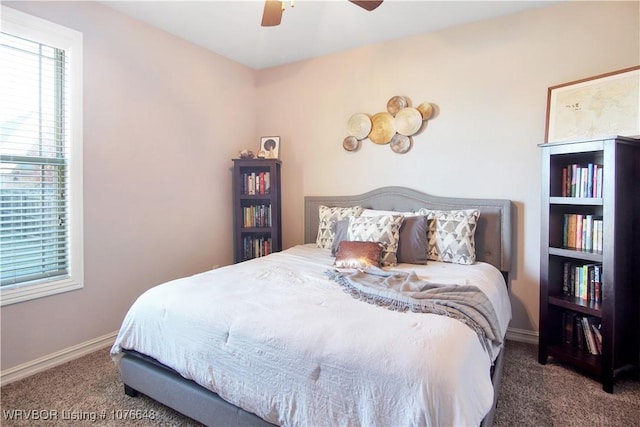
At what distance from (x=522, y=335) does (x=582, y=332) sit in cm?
49

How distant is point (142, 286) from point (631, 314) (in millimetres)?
→ 3632

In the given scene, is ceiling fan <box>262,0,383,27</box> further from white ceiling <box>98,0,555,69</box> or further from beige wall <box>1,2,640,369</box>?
beige wall <box>1,2,640,369</box>

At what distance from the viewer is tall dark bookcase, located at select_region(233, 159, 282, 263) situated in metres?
3.53

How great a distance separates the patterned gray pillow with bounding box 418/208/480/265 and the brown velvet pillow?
505mm

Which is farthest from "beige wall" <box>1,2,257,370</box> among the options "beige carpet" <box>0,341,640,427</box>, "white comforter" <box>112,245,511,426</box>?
"white comforter" <box>112,245,511,426</box>

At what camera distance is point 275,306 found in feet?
5.23

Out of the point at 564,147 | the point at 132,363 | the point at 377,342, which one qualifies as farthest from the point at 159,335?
the point at 564,147

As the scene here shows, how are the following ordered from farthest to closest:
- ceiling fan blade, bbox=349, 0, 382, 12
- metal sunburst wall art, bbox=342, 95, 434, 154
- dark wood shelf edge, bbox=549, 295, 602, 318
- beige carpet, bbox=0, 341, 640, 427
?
metal sunburst wall art, bbox=342, 95, 434, 154
dark wood shelf edge, bbox=549, 295, 602, 318
ceiling fan blade, bbox=349, 0, 382, 12
beige carpet, bbox=0, 341, 640, 427

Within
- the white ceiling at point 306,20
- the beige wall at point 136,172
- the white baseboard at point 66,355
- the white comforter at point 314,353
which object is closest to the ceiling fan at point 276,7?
the white ceiling at point 306,20

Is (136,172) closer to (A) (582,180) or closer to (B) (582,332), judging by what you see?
(A) (582,180)

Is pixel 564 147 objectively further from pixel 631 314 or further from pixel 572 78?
pixel 631 314

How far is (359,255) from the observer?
2.36m

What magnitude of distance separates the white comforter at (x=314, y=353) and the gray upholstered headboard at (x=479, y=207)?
884 mm

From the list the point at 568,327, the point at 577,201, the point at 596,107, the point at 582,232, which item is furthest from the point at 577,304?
the point at 596,107
